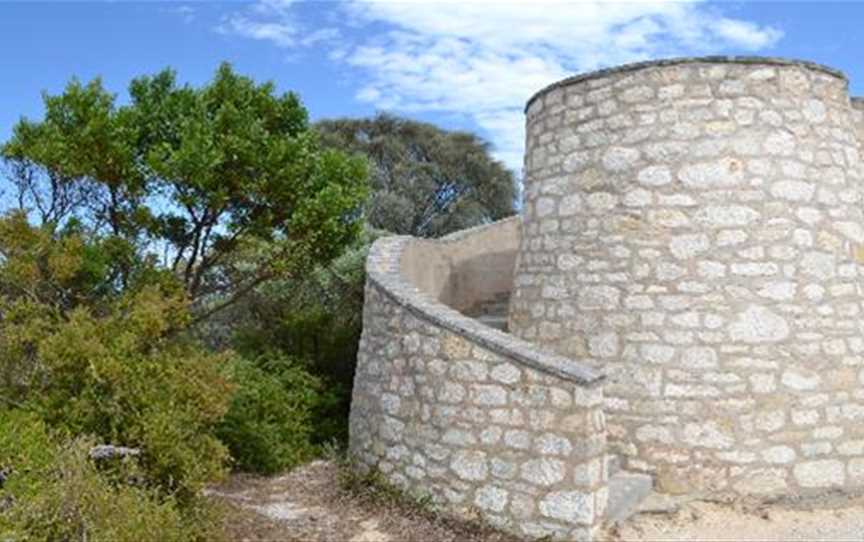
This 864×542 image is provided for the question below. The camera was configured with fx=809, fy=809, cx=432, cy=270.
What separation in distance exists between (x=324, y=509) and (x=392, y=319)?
1.75 metres

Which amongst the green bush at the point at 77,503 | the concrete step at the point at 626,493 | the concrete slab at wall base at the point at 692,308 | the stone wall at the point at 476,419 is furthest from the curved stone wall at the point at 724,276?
the green bush at the point at 77,503

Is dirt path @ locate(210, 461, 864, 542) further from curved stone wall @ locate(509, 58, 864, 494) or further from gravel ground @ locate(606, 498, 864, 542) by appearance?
curved stone wall @ locate(509, 58, 864, 494)

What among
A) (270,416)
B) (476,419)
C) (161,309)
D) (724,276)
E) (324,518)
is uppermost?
(724,276)

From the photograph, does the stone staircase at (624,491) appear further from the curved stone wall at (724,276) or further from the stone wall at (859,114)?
the stone wall at (859,114)

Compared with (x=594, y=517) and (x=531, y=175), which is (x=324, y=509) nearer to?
(x=594, y=517)

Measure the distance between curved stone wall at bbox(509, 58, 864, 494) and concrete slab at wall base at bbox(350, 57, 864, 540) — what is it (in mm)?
14

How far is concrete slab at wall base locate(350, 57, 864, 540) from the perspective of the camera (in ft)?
22.0

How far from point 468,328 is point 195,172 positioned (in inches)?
156

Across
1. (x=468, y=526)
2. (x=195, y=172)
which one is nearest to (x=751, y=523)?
(x=468, y=526)

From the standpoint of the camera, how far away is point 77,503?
521cm

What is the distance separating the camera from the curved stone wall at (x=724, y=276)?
22.1 ft

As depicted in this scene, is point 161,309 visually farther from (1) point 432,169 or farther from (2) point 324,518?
(1) point 432,169

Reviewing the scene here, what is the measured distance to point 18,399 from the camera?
25.6 feet

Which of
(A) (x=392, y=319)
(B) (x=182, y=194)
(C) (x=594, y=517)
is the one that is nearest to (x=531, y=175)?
(A) (x=392, y=319)
